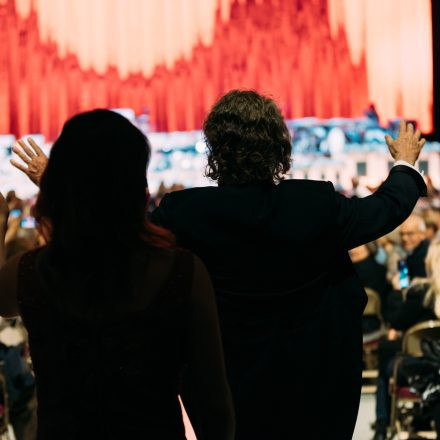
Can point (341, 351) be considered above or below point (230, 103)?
below

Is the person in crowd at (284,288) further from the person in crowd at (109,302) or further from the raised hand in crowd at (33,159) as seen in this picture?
the person in crowd at (109,302)

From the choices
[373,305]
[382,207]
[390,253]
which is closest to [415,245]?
[390,253]

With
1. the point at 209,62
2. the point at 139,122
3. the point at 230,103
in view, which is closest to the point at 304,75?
the point at 209,62

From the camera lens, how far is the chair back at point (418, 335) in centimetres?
565

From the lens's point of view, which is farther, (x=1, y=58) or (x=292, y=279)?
(x=1, y=58)

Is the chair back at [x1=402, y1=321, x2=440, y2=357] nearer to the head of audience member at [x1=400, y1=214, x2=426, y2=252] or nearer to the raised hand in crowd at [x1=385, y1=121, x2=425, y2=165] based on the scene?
the head of audience member at [x1=400, y1=214, x2=426, y2=252]

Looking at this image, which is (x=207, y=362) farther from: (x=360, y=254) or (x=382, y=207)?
(x=360, y=254)

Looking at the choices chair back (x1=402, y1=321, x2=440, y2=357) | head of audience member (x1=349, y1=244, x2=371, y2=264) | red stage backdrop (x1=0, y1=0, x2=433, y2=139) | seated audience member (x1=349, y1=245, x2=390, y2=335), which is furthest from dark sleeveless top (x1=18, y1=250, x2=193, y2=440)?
red stage backdrop (x1=0, y1=0, x2=433, y2=139)

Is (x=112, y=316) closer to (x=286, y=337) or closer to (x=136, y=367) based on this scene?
(x=136, y=367)

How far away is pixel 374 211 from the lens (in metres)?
2.22

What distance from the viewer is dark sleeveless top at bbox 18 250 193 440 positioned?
159 centimetres

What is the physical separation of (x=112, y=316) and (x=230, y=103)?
33.3 inches

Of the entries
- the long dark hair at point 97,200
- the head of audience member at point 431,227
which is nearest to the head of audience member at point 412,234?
the head of audience member at point 431,227

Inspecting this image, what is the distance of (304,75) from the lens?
17188 mm
